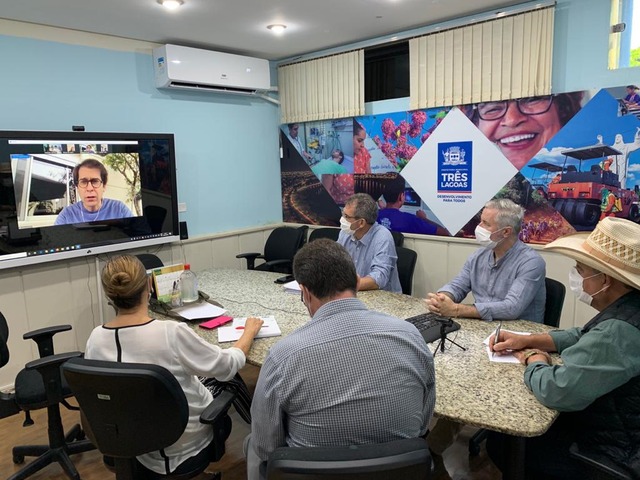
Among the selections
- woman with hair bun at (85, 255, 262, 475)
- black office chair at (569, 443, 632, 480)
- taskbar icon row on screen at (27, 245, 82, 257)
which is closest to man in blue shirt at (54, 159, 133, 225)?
taskbar icon row on screen at (27, 245, 82, 257)

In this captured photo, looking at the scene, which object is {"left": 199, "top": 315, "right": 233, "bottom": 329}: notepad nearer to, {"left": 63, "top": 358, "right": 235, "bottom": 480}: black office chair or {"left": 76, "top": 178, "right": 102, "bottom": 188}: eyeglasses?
{"left": 63, "top": 358, "right": 235, "bottom": 480}: black office chair

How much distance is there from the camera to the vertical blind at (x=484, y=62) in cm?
312

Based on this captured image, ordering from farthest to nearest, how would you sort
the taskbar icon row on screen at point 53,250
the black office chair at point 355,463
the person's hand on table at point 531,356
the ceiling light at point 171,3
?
1. the taskbar icon row on screen at point 53,250
2. the ceiling light at point 171,3
3. the person's hand on table at point 531,356
4. the black office chair at point 355,463

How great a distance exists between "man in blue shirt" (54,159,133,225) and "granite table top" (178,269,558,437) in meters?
1.20

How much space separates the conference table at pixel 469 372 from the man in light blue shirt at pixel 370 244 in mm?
213

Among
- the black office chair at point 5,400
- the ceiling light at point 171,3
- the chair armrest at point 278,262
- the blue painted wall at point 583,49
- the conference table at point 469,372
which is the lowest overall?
the black office chair at point 5,400

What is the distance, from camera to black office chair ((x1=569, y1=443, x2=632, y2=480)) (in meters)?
1.33

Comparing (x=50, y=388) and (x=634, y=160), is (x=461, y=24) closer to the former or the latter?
(x=634, y=160)

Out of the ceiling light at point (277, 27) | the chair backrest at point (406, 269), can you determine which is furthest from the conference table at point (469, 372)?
the ceiling light at point (277, 27)

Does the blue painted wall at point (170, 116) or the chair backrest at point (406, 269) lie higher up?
the blue painted wall at point (170, 116)

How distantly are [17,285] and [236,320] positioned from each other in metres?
1.91

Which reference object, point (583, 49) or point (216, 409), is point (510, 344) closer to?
point (216, 409)

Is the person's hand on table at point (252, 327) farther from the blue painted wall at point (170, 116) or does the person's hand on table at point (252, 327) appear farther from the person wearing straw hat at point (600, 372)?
the blue painted wall at point (170, 116)

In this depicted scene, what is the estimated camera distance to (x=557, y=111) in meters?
3.13
